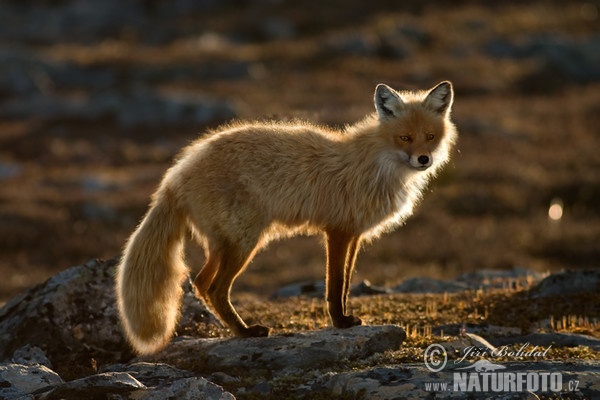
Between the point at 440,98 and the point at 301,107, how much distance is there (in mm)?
38831

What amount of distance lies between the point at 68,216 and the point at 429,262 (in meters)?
14.1

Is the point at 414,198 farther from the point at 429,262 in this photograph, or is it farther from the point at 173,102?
the point at 173,102

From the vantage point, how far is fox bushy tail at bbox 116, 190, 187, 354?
970cm

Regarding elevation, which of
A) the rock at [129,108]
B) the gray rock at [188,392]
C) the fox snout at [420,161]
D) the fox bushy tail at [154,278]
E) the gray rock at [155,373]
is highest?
the rock at [129,108]

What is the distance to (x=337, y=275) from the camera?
10125 mm

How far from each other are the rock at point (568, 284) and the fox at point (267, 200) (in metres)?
4.36

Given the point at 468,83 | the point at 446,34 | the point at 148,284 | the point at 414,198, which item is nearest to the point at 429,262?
the point at 414,198

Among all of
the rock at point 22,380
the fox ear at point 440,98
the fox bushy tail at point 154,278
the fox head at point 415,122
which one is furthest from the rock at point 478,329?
the rock at point 22,380

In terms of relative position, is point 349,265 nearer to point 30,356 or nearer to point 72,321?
point 72,321

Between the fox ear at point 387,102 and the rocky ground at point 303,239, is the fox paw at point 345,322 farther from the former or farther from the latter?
the fox ear at point 387,102

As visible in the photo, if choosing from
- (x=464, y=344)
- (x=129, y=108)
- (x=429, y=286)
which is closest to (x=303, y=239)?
(x=429, y=286)

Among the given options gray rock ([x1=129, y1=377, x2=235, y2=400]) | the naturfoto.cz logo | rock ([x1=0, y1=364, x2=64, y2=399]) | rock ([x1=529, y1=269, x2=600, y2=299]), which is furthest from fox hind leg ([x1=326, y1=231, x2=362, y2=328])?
rock ([x1=529, y1=269, x2=600, y2=299])

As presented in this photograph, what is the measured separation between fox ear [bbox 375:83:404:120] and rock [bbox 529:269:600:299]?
17.1 feet

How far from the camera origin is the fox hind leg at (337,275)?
10.1 metres
